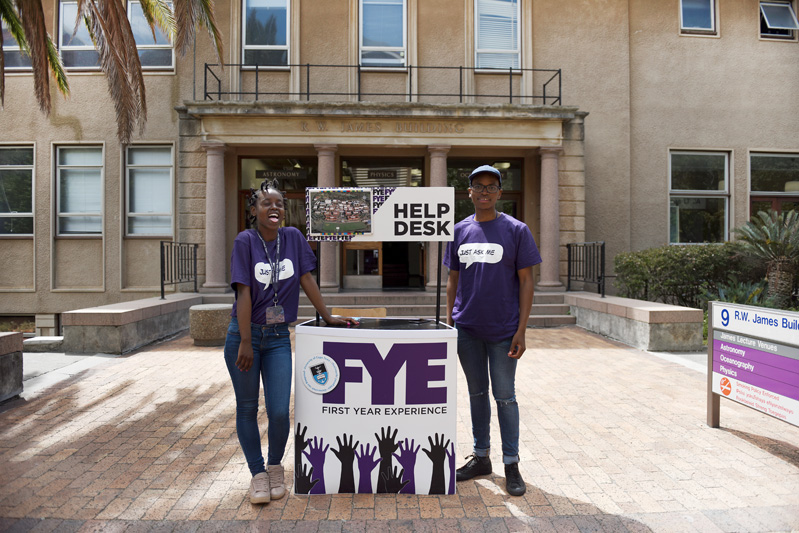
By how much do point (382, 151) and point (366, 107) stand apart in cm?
187

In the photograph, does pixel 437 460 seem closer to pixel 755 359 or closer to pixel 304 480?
pixel 304 480

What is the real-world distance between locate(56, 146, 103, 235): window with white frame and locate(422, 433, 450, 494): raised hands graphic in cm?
1243

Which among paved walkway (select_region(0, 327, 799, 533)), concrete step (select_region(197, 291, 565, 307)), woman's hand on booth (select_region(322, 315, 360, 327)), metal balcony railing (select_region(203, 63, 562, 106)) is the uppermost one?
metal balcony railing (select_region(203, 63, 562, 106))

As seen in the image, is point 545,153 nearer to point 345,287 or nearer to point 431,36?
point 431,36

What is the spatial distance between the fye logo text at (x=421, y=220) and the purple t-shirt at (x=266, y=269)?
0.71m

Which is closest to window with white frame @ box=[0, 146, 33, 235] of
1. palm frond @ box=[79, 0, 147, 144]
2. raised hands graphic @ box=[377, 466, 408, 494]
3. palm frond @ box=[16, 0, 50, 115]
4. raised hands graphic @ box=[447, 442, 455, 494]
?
palm frond @ box=[16, 0, 50, 115]

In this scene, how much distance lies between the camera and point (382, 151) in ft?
42.9

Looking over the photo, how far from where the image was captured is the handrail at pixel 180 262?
1133 centimetres

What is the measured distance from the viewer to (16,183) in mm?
13109

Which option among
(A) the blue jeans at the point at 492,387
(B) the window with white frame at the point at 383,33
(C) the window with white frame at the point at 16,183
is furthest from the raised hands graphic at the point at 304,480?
(C) the window with white frame at the point at 16,183

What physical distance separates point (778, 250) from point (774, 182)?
17.8ft

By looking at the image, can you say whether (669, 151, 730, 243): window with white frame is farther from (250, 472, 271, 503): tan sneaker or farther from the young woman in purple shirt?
(250, 472, 271, 503): tan sneaker

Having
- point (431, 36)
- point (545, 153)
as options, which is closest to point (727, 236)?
point (545, 153)

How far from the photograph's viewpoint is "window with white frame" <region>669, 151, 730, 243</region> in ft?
45.1
